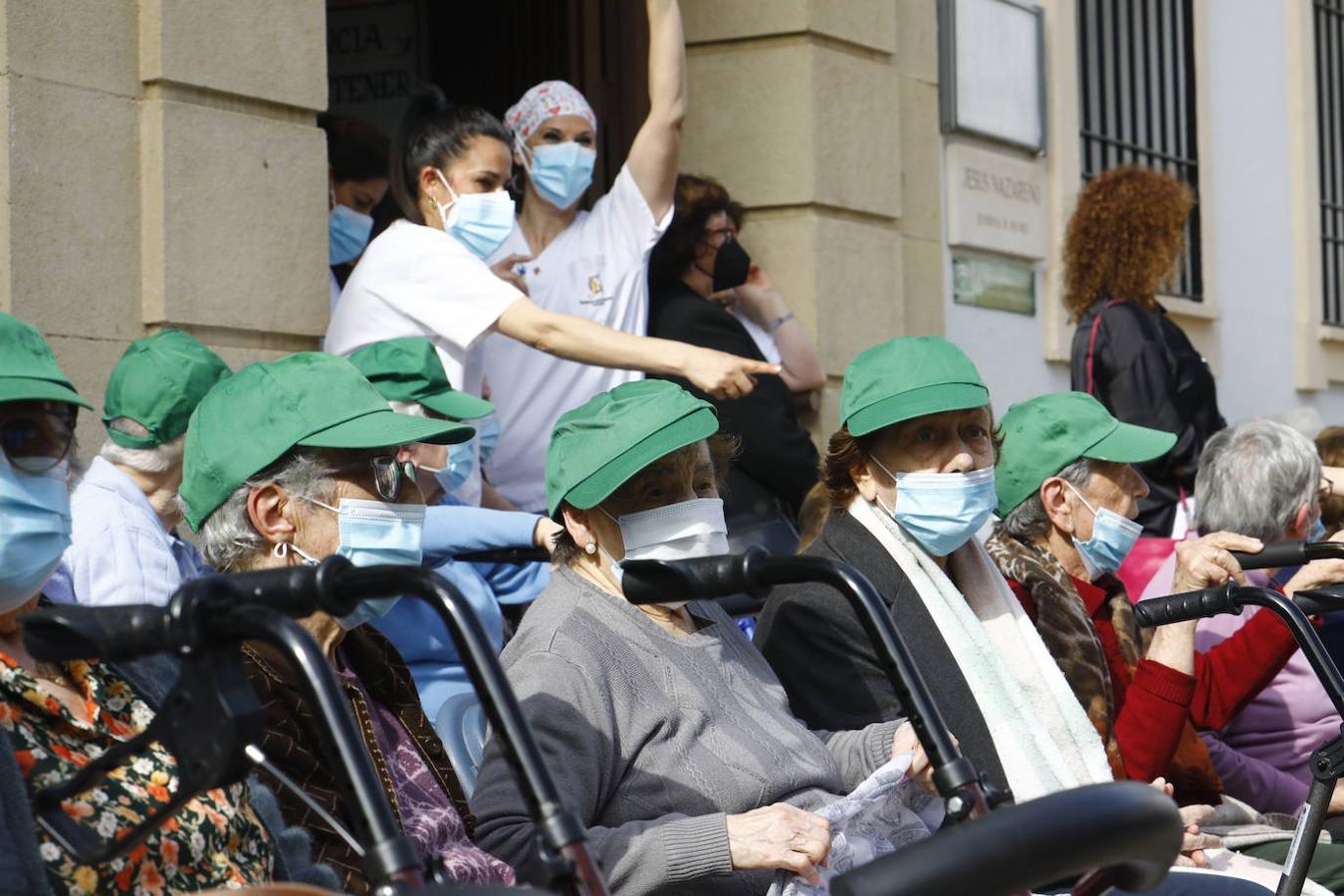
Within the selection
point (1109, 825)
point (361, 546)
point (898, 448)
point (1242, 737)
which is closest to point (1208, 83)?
point (1242, 737)

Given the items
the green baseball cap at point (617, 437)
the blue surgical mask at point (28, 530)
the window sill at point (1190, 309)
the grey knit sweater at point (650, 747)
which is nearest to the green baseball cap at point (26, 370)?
the blue surgical mask at point (28, 530)

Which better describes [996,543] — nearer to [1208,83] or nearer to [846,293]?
[846,293]

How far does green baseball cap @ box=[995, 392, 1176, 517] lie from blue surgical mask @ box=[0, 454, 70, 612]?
106 inches

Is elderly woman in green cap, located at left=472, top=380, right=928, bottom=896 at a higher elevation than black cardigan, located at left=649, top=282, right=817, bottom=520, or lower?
lower

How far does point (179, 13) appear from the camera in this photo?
5.46m

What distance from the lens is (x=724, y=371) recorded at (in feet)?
15.1

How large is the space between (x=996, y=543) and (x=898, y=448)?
0.68 m

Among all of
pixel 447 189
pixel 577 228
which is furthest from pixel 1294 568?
pixel 447 189

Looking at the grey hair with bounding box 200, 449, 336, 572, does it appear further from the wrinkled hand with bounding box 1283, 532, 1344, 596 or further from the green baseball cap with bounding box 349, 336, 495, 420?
the wrinkled hand with bounding box 1283, 532, 1344, 596

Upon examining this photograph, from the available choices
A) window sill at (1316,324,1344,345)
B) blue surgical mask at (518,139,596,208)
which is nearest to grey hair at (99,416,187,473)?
blue surgical mask at (518,139,596,208)

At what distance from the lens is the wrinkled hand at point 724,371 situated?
4602mm

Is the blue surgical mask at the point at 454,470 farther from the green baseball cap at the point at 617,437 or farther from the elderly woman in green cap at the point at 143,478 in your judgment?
the green baseball cap at the point at 617,437

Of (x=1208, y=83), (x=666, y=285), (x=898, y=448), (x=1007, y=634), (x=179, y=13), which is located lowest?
(x=1007, y=634)

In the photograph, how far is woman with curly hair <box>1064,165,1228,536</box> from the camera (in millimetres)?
7801
